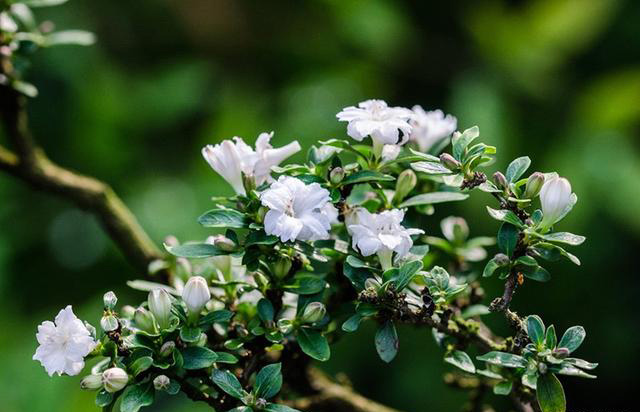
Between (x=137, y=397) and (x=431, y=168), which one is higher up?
(x=431, y=168)

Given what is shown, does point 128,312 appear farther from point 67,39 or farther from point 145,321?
point 67,39

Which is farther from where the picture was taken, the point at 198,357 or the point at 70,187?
the point at 70,187

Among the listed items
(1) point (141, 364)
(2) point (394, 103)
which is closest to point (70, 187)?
(1) point (141, 364)

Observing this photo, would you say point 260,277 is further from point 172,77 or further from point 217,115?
point 172,77

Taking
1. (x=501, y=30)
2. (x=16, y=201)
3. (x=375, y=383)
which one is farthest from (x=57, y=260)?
(x=501, y=30)

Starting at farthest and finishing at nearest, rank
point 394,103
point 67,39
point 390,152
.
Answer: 1. point 394,103
2. point 67,39
3. point 390,152

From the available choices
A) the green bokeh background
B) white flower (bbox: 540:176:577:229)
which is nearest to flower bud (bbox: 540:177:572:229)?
white flower (bbox: 540:176:577:229)

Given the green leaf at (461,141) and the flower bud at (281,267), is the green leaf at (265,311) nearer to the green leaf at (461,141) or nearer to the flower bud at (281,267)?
the flower bud at (281,267)

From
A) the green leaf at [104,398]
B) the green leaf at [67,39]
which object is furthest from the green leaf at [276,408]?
the green leaf at [67,39]
